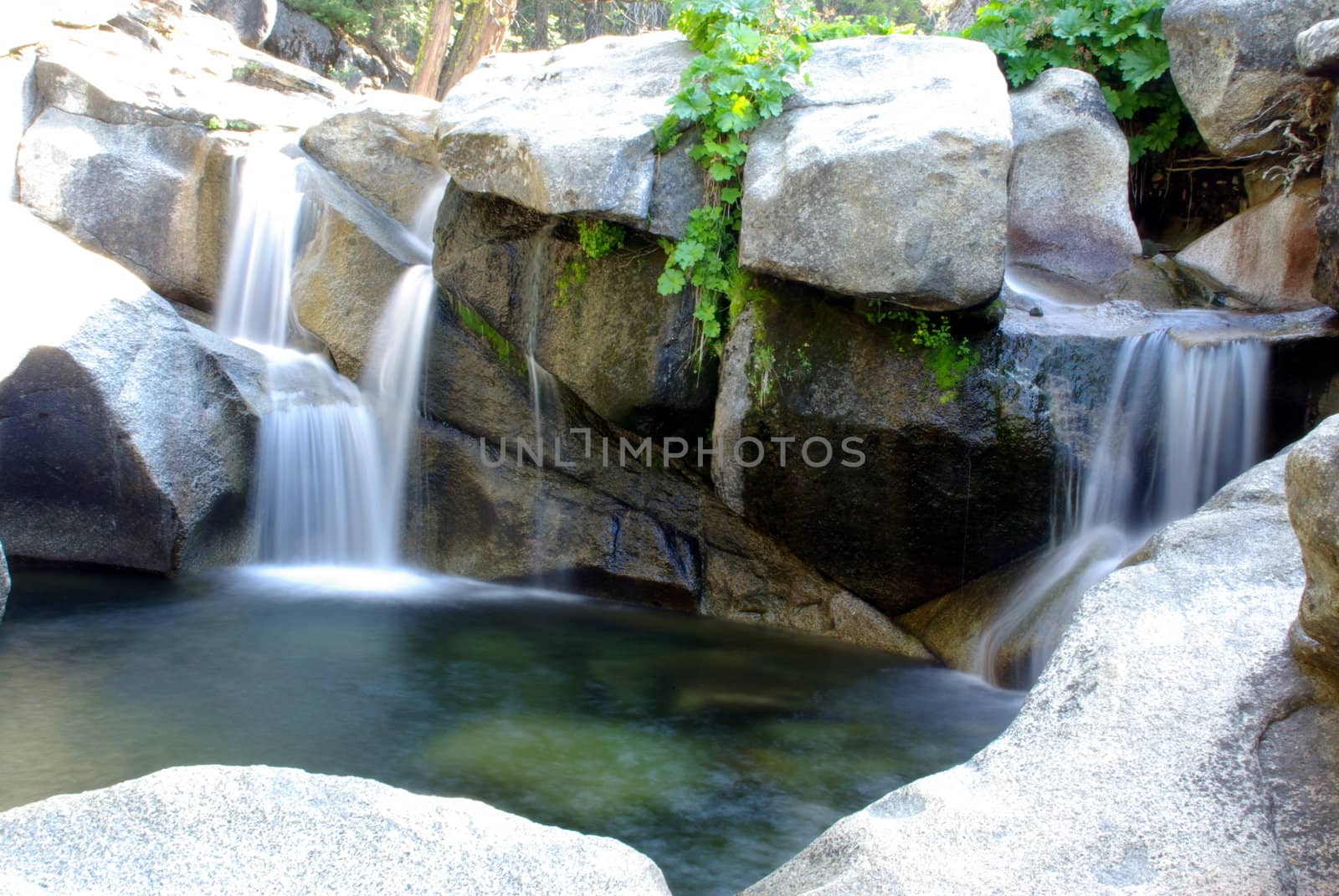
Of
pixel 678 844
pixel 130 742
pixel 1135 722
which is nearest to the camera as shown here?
pixel 1135 722

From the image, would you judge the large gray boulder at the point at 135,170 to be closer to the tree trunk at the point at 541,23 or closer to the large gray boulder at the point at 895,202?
the large gray boulder at the point at 895,202

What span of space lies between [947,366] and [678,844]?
2900mm

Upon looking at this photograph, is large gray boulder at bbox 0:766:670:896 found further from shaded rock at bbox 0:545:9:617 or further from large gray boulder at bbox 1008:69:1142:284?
large gray boulder at bbox 1008:69:1142:284

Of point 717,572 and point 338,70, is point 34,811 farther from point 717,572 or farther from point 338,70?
point 338,70

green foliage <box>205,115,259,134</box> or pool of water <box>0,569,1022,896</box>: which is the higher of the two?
green foliage <box>205,115,259,134</box>

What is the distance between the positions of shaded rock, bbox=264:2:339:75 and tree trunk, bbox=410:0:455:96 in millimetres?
4894

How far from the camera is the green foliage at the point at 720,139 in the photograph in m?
6.12

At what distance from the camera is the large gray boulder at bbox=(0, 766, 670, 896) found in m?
2.36

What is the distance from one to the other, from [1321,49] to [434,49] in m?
9.56

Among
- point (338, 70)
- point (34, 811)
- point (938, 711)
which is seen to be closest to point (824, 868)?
point (34, 811)

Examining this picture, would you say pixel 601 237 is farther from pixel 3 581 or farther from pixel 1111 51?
pixel 1111 51

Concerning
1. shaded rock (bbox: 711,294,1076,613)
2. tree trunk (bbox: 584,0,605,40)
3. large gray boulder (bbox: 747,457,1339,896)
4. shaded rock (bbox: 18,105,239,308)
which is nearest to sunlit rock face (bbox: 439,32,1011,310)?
shaded rock (bbox: 711,294,1076,613)

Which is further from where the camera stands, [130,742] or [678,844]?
[130,742]

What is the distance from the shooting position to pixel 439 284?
746cm
